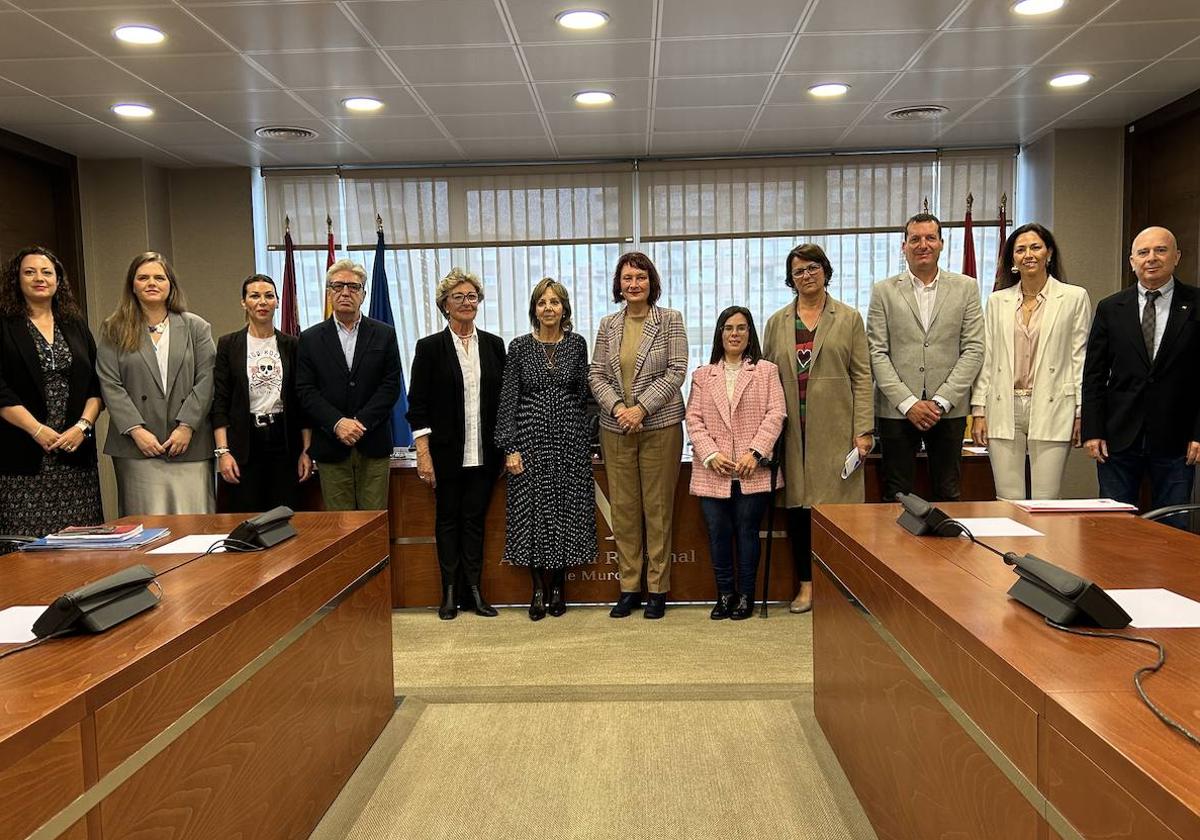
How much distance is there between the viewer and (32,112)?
16.3 feet

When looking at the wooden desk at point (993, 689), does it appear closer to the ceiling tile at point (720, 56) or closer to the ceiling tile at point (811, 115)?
the ceiling tile at point (720, 56)

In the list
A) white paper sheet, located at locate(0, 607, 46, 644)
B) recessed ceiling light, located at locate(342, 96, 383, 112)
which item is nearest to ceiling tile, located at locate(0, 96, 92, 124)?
recessed ceiling light, located at locate(342, 96, 383, 112)

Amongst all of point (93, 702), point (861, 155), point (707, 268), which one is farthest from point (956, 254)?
point (93, 702)

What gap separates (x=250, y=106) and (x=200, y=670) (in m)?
4.14

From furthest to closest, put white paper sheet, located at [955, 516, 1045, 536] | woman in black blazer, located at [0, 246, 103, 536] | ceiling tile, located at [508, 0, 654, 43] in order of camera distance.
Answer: ceiling tile, located at [508, 0, 654, 43], woman in black blazer, located at [0, 246, 103, 536], white paper sheet, located at [955, 516, 1045, 536]

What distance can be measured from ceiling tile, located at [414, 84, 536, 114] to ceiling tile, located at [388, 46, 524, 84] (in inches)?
4.9

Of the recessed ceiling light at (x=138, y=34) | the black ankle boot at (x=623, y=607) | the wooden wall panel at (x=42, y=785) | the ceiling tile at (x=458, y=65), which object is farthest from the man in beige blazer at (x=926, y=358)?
the wooden wall panel at (x=42, y=785)

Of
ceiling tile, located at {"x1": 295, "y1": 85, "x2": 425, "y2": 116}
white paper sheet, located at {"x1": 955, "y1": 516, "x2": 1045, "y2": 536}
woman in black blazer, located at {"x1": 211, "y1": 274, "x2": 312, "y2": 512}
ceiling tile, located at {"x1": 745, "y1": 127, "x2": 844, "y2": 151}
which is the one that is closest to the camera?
white paper sheet, located at {"x1": 955, "y1": 516, "x2": 1045, "y2": 536}

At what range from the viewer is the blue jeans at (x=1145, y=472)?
3682 millimetres

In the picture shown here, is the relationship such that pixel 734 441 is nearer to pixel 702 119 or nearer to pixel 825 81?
pixel 825 81

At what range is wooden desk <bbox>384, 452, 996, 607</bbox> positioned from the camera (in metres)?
4.42

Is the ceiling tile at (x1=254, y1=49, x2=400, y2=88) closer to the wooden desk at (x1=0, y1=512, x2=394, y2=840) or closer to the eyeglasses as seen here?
the eyeglasses

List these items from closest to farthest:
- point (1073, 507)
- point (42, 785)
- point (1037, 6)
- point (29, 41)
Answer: point (42, 785), point (1073, 507), point (1037, 6), point (29, 41)

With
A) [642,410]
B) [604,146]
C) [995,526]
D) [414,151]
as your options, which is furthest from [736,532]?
[414,151]
